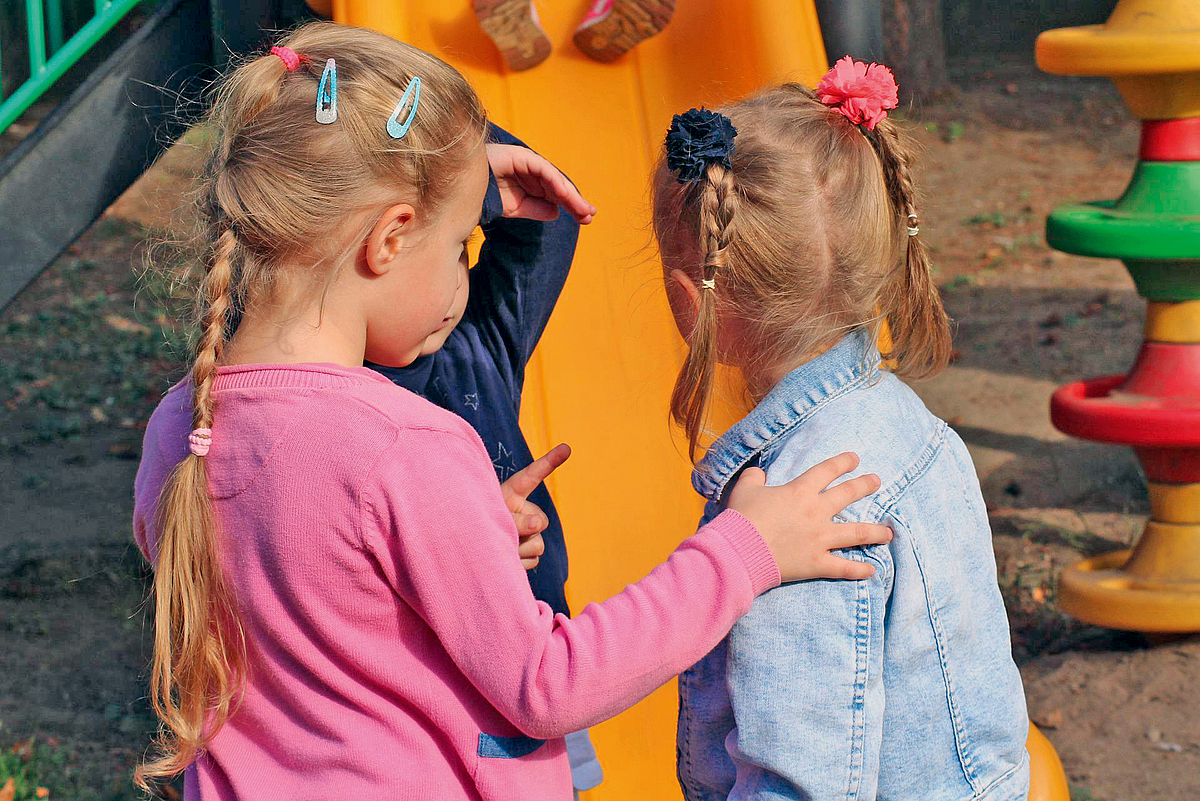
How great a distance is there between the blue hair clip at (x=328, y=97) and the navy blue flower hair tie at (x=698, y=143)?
1.31 ft

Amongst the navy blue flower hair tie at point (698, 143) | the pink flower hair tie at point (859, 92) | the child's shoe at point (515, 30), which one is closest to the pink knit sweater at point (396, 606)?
the navy blue flower hair tie at point (698, 143)

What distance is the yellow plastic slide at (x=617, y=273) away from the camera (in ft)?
8.90

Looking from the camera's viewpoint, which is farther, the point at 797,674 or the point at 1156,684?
the point at 1156,684

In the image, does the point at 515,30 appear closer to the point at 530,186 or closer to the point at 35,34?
the point at 35,34

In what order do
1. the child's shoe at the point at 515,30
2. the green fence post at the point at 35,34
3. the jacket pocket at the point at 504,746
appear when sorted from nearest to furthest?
1. the jacket pocket at the point at 504,746
2. the child's shoe at the point at 515,30
3. the green fence post at the point at 35,34

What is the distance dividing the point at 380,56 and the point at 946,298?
198 inches

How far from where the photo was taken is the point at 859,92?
150cm

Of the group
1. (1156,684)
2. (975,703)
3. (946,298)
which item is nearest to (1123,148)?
(946,298)

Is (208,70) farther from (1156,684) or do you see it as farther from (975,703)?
(1156,684)

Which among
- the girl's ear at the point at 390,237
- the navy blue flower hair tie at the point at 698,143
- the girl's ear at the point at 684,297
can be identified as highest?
the navy blue flower hair tie at the point at 698,143

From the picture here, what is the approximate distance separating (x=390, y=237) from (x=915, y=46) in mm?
8323

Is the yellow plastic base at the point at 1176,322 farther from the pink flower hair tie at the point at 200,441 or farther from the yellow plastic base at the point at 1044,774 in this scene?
the pink flower hair tie at the point at 200,441

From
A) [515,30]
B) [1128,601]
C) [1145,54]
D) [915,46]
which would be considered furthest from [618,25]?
[915,46]

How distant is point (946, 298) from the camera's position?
602 centimetres
